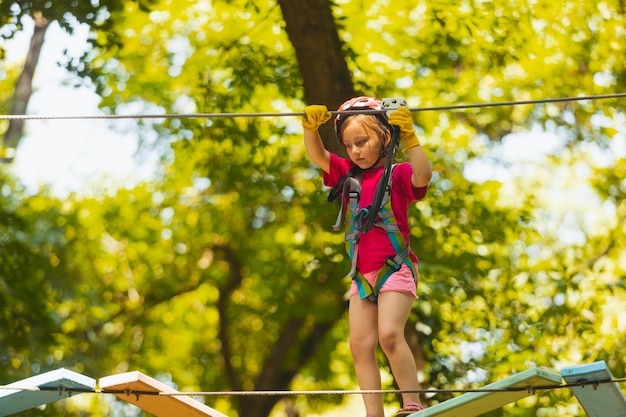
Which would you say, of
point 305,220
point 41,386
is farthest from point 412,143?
point 305,220

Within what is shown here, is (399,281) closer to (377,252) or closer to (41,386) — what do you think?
(377,252)

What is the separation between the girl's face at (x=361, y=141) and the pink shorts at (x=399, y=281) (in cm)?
44

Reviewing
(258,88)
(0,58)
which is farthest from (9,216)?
(258,88)

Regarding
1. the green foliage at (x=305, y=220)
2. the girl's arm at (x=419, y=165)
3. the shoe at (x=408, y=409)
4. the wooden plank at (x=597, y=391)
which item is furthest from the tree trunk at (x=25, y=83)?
the wooden plank at (x=597, y=391)

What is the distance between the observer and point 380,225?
3.90 meters

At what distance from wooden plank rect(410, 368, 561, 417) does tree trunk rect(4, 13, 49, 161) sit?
866 cm

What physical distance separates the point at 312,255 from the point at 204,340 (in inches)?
155

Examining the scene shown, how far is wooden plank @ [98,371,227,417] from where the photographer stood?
11.8ft

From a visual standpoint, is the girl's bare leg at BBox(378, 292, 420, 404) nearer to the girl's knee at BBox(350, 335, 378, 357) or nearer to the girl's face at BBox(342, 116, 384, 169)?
the girl's knee at BBox(350, 335, 378, 357)

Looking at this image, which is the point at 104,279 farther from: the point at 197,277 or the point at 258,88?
Answer: the point at 258,88

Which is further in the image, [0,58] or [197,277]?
[197,277]

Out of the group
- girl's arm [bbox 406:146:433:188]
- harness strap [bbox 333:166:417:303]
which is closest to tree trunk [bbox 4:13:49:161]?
harness strap [bbox 333:166:417:303]

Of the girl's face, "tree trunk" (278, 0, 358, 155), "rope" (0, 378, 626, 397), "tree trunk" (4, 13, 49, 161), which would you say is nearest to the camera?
"rope" (0, 378, 626, 397)

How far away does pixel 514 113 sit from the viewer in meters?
9.77
